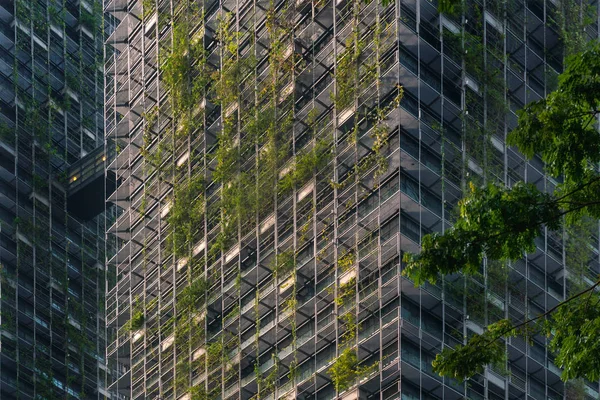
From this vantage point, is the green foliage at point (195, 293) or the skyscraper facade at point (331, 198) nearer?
the skyscraper facade at point (331, 198)

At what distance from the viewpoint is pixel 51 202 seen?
99.3 m

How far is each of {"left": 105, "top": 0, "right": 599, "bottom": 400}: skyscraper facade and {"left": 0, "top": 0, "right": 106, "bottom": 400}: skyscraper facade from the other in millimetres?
21904

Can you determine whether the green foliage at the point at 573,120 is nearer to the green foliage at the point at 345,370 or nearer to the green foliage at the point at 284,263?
the green foliage at the point at 345,370

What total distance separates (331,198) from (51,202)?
4319cm

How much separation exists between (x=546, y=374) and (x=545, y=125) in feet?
112

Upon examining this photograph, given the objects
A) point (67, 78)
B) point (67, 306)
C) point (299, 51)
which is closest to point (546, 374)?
point (299, 51)

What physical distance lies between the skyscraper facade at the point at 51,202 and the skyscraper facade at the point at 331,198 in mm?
21904

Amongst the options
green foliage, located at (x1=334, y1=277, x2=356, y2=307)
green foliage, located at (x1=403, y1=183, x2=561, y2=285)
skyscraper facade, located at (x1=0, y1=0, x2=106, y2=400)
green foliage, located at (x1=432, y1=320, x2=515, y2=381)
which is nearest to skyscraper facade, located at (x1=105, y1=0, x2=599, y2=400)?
green foliage, located at (x1=334, y1=277, x2=356, y2=307)

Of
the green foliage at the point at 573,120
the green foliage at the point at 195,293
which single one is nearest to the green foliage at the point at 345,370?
the green foliage at the point at 195,293

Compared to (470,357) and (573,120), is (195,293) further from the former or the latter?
(573,120)

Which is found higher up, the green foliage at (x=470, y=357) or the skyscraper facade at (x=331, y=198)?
the skyscraper facade at (x=331, y=198)

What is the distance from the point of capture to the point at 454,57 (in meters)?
60.5

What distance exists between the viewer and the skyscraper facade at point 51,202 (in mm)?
92750

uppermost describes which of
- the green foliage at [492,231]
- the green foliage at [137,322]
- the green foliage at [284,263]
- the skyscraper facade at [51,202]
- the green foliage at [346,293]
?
the skyscraper facade at [51,202]
